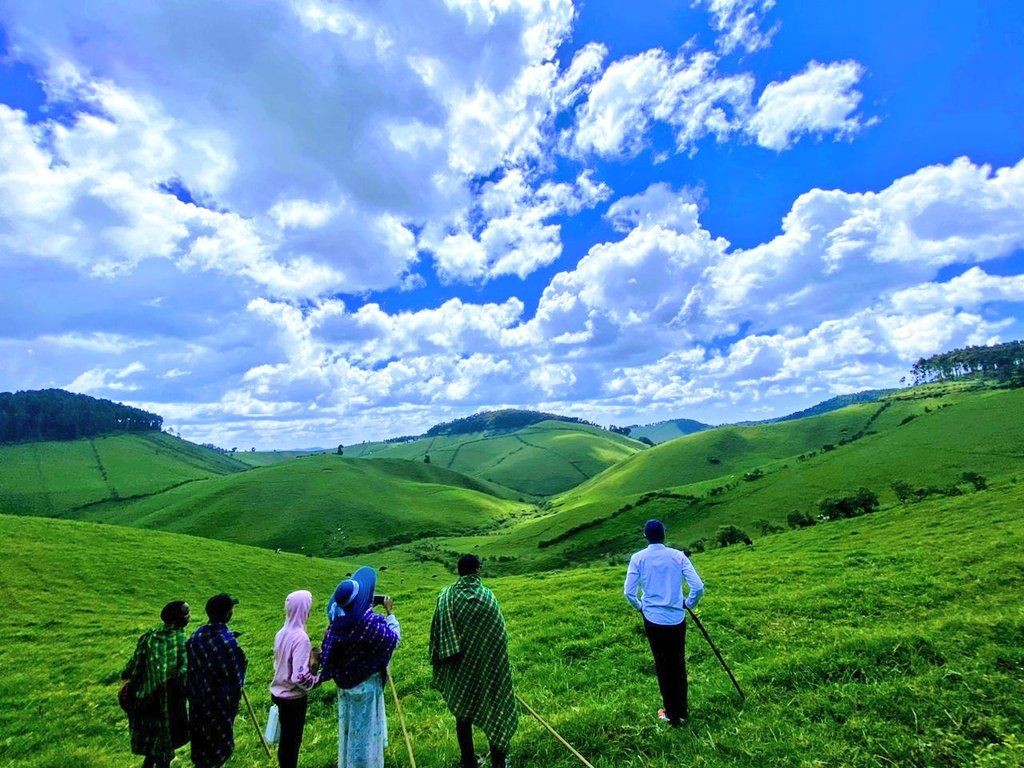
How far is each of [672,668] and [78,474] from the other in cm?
20573

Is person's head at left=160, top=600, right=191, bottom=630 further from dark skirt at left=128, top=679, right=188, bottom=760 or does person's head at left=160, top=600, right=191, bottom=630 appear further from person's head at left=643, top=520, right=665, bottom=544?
person's head at left=643, top=520, right=665, bottom=544

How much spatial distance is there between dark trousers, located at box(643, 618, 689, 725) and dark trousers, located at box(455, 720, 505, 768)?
3.06m

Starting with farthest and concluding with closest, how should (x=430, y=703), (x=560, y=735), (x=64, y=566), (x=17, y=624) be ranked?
(x=64, y=566)
(x=17, y=624)
(x=430, y=703)
(x=560, y=735)

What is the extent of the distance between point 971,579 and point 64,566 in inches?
2158

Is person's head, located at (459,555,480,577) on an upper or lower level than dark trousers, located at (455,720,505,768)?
upper

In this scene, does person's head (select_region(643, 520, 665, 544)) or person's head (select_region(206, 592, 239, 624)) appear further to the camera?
person's head (select_region(643, 520, 665, 544))

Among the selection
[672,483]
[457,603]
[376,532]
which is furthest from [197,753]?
[672,483]

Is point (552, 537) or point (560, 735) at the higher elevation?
point (560, 735)

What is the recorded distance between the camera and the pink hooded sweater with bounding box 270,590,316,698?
766cm

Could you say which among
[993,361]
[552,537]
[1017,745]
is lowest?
[552,537]

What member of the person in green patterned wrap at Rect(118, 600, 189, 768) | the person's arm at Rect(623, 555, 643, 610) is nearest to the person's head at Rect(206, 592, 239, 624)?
the person in green patterned wrap at Rect(118, 600, 189, 768)

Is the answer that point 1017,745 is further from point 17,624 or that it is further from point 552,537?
point 552,537

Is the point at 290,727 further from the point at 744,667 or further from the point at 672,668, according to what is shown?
the point at 744,667

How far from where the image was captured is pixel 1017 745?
6.62 metres
